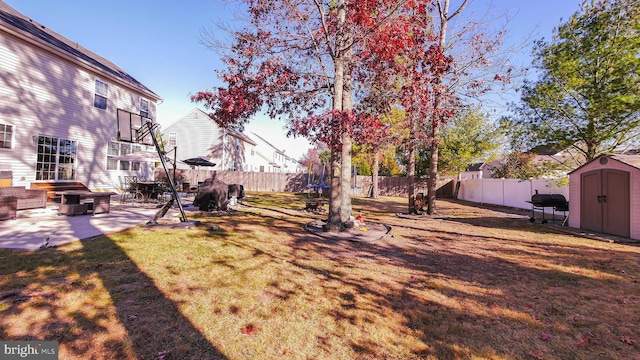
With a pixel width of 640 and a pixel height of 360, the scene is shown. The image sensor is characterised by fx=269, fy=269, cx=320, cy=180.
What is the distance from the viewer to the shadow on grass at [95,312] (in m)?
2.41

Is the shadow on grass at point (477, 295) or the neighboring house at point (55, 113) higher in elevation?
the neighboring house at point (55, 113)

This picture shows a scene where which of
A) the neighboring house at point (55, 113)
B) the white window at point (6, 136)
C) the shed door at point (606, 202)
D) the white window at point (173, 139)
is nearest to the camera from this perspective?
the shed door at point (606, 202)

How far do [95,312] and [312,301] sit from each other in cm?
241

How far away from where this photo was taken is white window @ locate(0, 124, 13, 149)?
32.9 ft

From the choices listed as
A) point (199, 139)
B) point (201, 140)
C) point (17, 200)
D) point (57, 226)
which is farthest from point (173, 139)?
point (57, 226)

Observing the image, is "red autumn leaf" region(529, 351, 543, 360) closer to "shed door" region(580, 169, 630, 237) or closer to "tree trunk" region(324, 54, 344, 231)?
"tree trunk" region(324, 54, 344, 231)

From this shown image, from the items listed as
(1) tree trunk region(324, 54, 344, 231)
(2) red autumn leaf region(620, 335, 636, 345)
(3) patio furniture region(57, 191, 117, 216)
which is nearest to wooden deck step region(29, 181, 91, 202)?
(3) patio furniture region(57, 191, 117, 216)

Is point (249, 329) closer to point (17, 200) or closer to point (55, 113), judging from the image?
point (17, 200)

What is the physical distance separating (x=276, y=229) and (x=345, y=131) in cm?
345

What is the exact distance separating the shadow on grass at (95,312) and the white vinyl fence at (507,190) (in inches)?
591

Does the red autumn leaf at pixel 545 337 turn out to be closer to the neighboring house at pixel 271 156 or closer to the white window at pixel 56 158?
the white window at pixel 56 158

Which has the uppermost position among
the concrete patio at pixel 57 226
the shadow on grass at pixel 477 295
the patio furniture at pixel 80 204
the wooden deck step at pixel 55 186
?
the wooden deck step at pixel 55 186

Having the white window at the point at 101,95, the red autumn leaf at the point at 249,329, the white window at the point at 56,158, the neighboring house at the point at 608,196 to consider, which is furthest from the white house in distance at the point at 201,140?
the red autumn leaf at the point at 249,329

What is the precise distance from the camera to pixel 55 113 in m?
11.8
